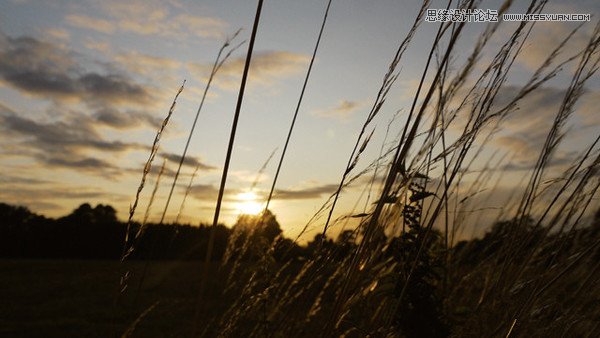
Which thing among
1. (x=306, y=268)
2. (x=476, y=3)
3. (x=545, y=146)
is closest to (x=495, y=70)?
(x=476, y=3)

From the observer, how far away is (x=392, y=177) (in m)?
0.87

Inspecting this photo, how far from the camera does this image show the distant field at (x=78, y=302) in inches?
221

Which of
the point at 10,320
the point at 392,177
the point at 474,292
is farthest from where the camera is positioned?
the point at 10,320

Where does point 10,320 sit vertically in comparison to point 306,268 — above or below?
below

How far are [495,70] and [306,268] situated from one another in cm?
87

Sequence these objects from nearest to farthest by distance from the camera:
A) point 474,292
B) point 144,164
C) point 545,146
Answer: point 144,164, point 545,146, point 474,292

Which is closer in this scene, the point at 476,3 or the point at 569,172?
Answer: the point at 476,3

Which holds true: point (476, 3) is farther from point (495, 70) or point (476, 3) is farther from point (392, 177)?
point (392, 177)

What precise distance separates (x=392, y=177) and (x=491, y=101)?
18.9 inches

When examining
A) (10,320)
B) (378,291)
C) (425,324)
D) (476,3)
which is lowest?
(10,320)

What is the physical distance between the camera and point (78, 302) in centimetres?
766

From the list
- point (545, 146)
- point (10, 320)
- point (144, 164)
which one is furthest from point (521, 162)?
point (10, 320)

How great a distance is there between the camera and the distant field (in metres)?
5.60

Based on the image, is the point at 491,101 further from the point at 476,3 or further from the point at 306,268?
the point at 306,268
